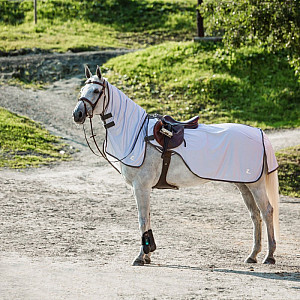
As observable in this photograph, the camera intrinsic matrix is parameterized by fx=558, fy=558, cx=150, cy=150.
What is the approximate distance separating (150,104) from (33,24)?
52.0ft

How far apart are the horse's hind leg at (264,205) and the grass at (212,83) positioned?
568 inches

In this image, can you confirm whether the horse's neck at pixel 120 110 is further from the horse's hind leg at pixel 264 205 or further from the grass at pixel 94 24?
→ the grass at pixel 94 24

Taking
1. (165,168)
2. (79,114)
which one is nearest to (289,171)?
(165,168)

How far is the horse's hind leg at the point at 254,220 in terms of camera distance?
771 centimetres

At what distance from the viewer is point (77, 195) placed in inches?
492

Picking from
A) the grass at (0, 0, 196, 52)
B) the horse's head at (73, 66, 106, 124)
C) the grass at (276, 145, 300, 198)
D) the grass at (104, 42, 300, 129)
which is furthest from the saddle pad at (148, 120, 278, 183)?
the grass at (0, 0, 196, 52)

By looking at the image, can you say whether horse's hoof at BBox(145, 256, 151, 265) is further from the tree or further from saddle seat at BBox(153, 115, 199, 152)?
the tree

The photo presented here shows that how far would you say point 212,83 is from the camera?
80.3 ft

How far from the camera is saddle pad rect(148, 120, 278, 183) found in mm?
7383

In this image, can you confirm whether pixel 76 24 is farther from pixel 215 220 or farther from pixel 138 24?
pixel 215 220

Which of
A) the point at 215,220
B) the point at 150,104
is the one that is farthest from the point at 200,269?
the point at 150,104

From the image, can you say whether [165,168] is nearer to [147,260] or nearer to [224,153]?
[224,153]

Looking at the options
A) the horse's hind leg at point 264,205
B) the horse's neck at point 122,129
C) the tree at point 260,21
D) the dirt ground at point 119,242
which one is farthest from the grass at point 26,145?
the horse's hind leg at point 264,205

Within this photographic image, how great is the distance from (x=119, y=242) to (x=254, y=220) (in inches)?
83.1
